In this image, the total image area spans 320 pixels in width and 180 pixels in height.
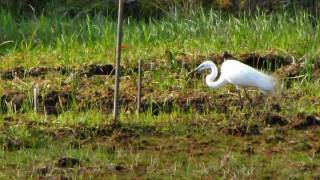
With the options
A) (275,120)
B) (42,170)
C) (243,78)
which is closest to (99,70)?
(243,78)

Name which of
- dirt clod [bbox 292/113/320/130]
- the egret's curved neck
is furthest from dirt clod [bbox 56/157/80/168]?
the egret's curved neck

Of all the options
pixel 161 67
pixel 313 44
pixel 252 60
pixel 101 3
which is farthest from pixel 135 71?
pixel 101 3

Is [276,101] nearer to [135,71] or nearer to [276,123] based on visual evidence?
[276,123]

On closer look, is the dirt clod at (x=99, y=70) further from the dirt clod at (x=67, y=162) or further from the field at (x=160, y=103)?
the dirt clod at (x=67, y=162)

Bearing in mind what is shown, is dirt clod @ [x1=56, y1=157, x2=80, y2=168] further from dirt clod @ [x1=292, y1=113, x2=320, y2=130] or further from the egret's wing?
the egret's wing

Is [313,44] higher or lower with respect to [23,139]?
higher

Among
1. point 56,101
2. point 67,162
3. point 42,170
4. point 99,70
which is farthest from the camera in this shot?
point 99,70

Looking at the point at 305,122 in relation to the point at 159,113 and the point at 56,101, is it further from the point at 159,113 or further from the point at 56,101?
the point at 56,101

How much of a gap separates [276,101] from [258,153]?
121 cm

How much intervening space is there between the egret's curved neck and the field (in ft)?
0.38

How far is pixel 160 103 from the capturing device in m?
7.95

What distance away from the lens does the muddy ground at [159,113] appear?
6773 mm

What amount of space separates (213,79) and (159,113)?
2.04 ft

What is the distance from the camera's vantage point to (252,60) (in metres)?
9.03
